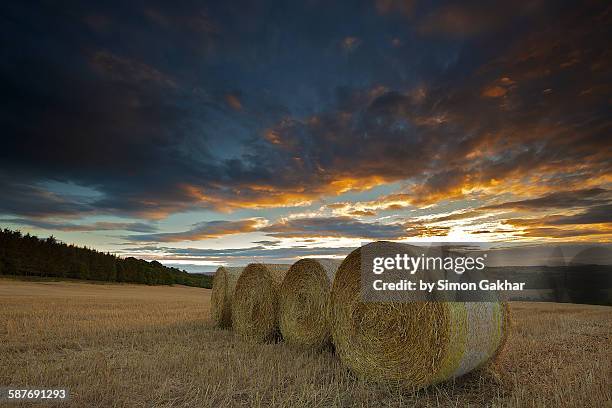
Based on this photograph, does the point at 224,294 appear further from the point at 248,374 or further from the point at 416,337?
the point at 416,337

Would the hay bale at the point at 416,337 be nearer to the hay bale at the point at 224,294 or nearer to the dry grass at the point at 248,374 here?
the dry grass at the point at 248,374

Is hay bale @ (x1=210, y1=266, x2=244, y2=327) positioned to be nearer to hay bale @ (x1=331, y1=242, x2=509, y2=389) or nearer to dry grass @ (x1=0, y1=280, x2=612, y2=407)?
dry grass @ (x1=0, y1=280, x2=612, y2=407)

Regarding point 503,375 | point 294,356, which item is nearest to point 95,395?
point 294,356

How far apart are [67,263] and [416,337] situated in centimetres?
5707

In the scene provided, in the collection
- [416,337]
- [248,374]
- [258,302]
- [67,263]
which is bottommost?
[248,374]

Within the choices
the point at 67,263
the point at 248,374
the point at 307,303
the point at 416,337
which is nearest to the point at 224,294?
the point at 307,303

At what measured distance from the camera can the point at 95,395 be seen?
16.5 ft

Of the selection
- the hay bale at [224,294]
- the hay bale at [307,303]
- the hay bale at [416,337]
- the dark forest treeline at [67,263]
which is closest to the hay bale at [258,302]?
the hay bale at [307,303]

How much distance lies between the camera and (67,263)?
53844 millimetres

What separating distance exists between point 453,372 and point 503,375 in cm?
98

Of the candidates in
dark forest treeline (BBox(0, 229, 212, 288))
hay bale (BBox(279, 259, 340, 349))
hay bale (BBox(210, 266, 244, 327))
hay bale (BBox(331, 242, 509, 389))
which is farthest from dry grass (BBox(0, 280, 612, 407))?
dark forest treeline (BBox(0, 229, 212, 288))

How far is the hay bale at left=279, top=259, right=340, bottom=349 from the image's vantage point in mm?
7818

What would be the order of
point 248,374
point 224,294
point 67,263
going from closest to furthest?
point 248,374 < point 224,294 < point 67,263

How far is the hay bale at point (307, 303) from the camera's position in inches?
308
